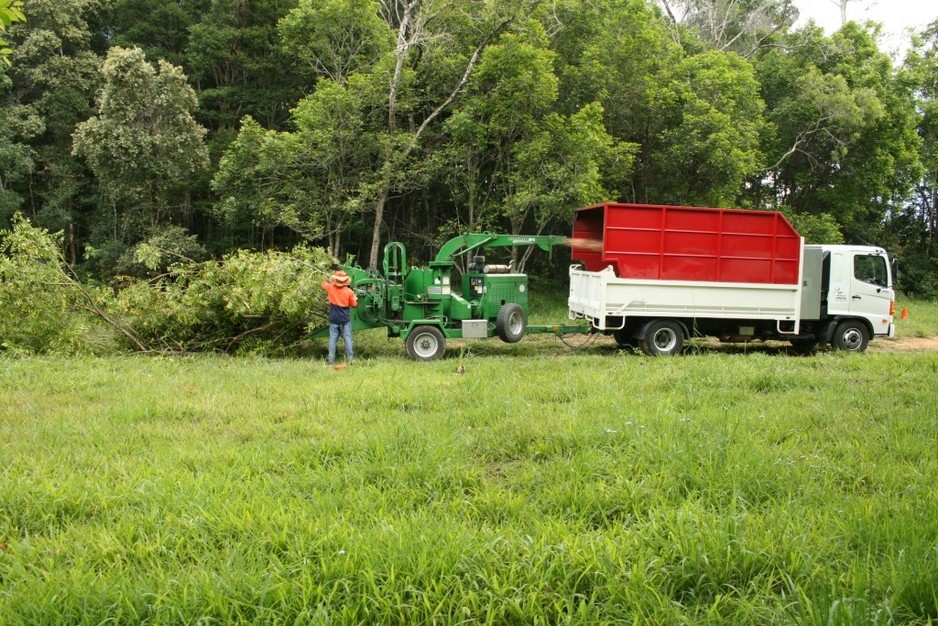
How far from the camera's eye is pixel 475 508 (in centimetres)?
402

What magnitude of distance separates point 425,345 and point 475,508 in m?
8.59

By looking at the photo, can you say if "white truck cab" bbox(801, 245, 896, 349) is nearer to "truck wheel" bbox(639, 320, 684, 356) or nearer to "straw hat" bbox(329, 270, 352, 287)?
"truck wheel" bbox(639, 320, 684, 356)

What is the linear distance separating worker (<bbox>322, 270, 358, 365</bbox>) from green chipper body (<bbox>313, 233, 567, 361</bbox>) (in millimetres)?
723

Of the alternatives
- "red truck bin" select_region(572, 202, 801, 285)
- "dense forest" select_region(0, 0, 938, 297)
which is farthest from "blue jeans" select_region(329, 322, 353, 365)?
"dense forest" select_region(0, 0, 938, 297)

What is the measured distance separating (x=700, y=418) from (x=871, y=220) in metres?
35.4

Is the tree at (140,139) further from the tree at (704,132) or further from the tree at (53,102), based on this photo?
the tree at (704,132)

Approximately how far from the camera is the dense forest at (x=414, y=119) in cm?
2020

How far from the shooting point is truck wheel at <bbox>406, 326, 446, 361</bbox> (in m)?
12.4

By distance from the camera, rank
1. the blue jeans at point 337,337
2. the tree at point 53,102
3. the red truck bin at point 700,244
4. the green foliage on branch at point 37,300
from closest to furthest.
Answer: the green foliage on branch at point 37,300 → the blue jeans at point 337,337 → the red truck bin at point 700,244 → the tree at point 53,102

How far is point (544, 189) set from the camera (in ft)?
64.5

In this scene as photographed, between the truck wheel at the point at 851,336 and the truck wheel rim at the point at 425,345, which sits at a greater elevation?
the truck wheel at the point at 851,336

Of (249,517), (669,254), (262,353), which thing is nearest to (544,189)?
(669,254)

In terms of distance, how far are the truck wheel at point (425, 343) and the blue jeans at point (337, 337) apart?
1.15 metres

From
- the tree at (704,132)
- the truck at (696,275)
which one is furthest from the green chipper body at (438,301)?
the tree at (704,132)
